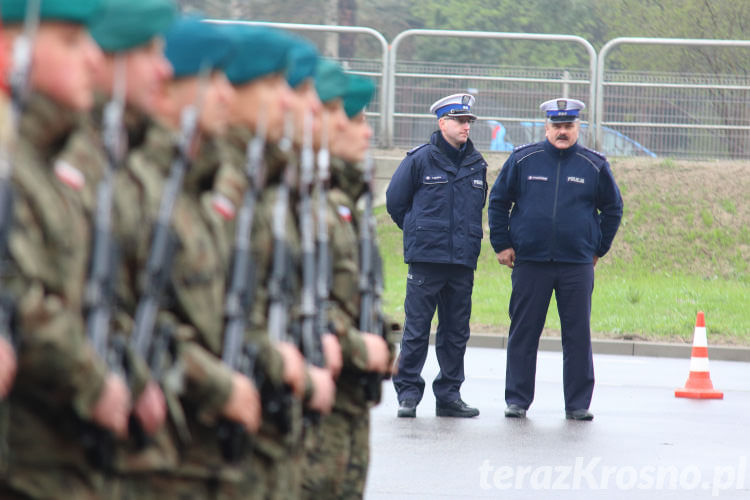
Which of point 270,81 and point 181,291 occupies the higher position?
point 270,81

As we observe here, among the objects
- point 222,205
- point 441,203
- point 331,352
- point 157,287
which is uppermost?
point 222,205

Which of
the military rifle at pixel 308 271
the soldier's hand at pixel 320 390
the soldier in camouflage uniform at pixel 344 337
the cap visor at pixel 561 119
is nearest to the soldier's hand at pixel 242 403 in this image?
the soldier's hand at pixel 320 390

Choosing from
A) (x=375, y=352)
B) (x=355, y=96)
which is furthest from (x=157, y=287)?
(x=355, y=96)

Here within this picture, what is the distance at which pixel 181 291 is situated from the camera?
3729 mm

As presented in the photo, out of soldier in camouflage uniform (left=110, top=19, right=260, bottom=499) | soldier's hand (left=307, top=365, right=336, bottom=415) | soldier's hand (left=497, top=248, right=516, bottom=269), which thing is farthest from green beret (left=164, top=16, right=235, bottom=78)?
soldier's hand (left=497, top=248, right=516, bottom=269)

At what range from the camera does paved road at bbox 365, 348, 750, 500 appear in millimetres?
7773

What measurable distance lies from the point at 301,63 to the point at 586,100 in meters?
16.6

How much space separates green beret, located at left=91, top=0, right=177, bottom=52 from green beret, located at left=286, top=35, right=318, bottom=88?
43.0 inches

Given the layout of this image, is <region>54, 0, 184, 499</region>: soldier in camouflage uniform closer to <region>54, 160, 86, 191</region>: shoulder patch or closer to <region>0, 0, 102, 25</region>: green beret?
<region>54, 160, 86, 191</region>: shoulder patch

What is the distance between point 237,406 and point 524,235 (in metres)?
6.80

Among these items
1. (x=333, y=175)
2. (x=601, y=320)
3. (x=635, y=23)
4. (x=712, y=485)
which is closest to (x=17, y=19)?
(x=333, y=175)

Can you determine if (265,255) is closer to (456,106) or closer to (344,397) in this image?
(344,397)

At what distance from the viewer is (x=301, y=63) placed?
4.89 metres

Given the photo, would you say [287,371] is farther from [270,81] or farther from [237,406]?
[270,81]
